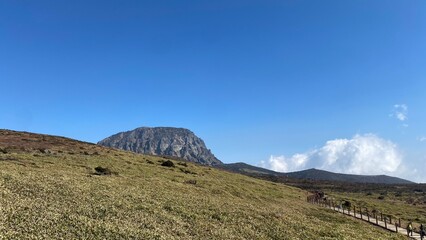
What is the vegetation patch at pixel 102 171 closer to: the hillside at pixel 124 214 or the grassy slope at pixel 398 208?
the hillside at pixel 124 214

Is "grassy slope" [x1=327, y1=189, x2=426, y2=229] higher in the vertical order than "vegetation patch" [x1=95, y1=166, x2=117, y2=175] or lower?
lower

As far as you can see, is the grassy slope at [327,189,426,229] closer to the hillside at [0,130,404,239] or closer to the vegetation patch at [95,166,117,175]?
the hillside at [0,130,404,239]


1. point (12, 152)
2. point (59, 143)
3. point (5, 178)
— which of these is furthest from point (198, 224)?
point (59, 143)

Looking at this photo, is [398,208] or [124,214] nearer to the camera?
[124,214]

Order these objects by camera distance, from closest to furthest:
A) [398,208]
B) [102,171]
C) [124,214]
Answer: [124,214], [102,171], [398,208]

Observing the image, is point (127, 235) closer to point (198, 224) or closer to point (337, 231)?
point (198, 224)

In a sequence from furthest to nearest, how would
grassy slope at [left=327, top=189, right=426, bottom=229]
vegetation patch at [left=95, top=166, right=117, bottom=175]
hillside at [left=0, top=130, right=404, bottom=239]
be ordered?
grassy slope at [left=327, top=189, right=426, bottom=229]
vegetation patch at [left=95, top=166, right=117, bottom=175]
hillside at [left=0, top=130, right=404, bottom=239]

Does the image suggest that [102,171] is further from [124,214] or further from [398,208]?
[398,208]

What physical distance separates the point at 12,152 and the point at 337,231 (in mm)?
61922

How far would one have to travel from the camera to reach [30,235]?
2525 cm

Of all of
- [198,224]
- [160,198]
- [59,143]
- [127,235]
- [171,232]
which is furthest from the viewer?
[59,143]

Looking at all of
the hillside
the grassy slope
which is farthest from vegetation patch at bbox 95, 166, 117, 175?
the grassy slope

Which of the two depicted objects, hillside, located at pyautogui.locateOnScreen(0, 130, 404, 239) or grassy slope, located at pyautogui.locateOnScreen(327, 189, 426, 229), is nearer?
hillside, located at pyautogui.locateOnScreen(0, 130, 404, 239)

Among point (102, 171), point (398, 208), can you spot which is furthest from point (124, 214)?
point (398, 208)
